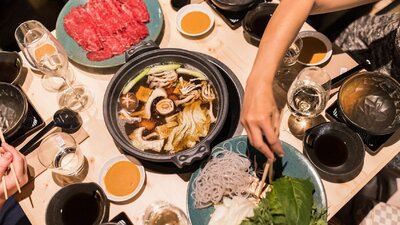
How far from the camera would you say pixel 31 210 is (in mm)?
1830

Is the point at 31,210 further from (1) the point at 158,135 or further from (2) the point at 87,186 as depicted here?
(1) the point at 158,135

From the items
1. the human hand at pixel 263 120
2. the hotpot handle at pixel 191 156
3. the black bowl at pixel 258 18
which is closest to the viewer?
the human hand at pixel 263 120

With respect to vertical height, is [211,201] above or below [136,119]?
below

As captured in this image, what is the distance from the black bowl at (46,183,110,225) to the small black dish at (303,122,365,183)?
99cm

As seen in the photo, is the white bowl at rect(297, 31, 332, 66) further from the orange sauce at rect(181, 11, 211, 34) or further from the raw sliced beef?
the raw sliced beef

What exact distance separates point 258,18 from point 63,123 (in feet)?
3.94

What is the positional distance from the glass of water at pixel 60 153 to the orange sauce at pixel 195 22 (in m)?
0.90

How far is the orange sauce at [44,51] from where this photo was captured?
6.71 feet

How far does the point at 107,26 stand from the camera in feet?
7.42

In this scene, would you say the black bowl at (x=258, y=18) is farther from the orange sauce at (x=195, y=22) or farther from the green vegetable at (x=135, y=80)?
the green vegetable at (x=135, y=80)

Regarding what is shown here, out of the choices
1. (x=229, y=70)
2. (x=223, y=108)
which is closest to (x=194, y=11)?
(x=229, y=70)

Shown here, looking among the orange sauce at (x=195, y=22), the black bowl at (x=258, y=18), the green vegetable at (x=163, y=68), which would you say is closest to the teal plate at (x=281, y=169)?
the green vegetable at (x=163, y=68)

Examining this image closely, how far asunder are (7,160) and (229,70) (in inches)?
46.6

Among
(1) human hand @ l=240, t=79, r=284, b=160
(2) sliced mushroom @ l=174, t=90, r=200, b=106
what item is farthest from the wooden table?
(1) human hand @ l=240, t=79, r=284, b=160
